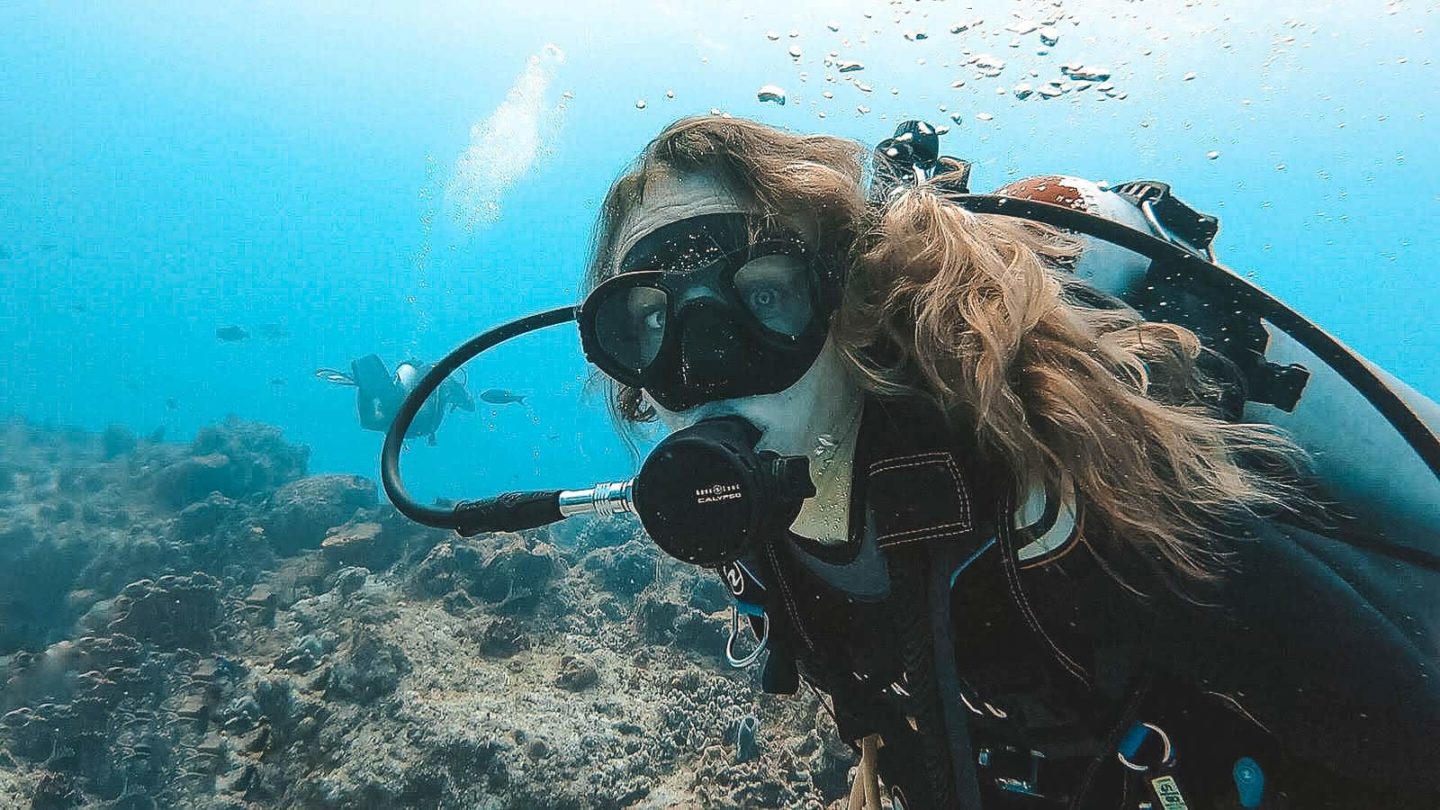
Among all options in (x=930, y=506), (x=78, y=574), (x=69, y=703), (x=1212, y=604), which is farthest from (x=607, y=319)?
(x=78, y=574)

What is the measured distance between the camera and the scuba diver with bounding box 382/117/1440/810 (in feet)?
4.62

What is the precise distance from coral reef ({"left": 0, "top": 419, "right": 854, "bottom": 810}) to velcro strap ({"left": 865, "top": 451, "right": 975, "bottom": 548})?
447 cm

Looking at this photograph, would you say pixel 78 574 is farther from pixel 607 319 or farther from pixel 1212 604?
pixel 1212 604

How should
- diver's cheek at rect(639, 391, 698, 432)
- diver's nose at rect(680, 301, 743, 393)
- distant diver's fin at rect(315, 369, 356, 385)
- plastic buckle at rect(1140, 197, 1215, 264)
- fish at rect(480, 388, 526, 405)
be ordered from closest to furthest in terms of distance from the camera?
diver's nose at rect(680, 301, 743, 393) → diver's cheek at rect(639, 391, 698, 432) → plastic buckle at rect(1140, 197, 1215, 264) → distant diver's fin at rect(315, 369, 356, 385) → fish at rect(480, 388, 526, 405)

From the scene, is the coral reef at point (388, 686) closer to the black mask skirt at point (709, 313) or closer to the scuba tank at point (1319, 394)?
the black mask skirt at point (709, 313)

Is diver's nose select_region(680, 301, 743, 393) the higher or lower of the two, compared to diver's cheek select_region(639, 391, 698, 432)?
higher

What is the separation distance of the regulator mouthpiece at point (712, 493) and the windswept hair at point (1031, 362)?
42 centimetres

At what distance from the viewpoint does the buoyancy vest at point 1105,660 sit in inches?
51.9

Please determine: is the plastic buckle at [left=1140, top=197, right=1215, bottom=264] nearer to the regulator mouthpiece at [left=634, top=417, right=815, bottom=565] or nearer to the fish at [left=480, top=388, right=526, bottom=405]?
the regulator mouthpiece at [left=634, top=417, right=815, bottom=565]

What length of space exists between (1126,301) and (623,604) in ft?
29.9

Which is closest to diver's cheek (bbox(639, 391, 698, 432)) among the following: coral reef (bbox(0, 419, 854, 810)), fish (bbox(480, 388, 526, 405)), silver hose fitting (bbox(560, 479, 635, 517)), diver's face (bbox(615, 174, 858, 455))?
diver's face (bbox(615, 174, 858, 455))

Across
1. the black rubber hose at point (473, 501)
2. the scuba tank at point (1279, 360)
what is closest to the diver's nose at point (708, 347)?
the black rubber hose at point (473, 501)

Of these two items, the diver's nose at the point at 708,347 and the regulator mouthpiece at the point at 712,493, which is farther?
the diver's nose at the point at 708,347

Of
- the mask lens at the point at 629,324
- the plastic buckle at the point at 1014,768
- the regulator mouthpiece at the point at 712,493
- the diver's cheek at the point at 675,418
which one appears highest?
the mask lens at the point at 629,324
